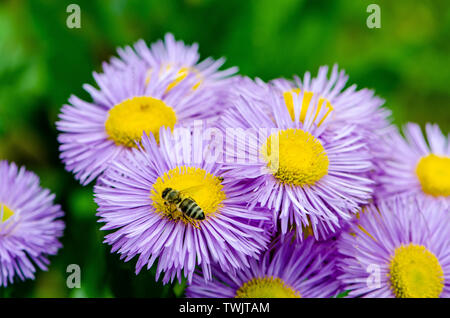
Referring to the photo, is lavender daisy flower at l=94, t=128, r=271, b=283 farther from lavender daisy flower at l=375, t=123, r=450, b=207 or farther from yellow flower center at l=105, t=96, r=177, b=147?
lavender daisy flower at l=375, t=123, r=450, b=207

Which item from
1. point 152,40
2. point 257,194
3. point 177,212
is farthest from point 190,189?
point 152,40

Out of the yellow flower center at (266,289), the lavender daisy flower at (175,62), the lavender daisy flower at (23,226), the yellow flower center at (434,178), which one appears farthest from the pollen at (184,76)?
the yellow flower center at (434,178)

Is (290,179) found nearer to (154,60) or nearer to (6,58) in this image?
(154,60)

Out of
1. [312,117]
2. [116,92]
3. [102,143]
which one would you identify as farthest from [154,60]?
[312,117]

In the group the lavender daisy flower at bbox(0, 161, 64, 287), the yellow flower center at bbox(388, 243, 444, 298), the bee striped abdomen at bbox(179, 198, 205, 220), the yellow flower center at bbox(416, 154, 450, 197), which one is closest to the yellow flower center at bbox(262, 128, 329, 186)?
the bee striped abdomen at bbox(179, 198, 205, 220)

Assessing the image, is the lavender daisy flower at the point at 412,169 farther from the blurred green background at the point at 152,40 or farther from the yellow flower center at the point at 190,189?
the blurred green background at the point at 152,40

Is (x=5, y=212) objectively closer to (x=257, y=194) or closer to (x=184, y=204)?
(x=184, y=204)
